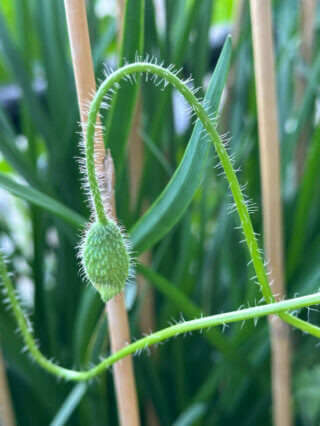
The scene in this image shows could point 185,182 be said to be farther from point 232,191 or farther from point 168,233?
point 168,233

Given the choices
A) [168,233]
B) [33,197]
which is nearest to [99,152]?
[33,197]

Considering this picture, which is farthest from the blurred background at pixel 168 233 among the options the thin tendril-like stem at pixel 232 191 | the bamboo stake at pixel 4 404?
the thin tendril-like stem at pixel 232 191

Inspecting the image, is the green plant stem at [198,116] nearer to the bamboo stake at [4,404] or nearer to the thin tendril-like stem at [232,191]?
the thin tendril-like stem at [232,191]

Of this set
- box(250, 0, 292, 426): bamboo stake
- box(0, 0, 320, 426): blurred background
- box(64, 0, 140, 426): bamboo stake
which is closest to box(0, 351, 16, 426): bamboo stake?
box(0, 0, 320, 426): blurred background

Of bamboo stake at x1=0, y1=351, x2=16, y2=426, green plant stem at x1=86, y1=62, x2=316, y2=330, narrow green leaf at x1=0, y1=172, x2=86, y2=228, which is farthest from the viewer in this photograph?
bamboo stake at x1=0, y1=351, x2=16, y2=426

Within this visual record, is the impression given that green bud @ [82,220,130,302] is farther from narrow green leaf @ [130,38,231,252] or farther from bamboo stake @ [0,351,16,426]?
bamboo stake @ [0,351,16,426]

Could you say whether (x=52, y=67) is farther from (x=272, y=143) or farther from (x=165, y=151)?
(x=272, y=143)
